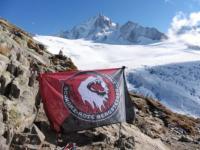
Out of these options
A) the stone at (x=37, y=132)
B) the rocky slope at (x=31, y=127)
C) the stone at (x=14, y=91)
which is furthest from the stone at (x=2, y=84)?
the stone at (x=37, y=132)

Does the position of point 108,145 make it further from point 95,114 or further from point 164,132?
point 164,132

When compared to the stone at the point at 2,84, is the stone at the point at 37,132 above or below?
below

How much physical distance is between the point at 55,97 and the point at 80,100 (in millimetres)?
1032

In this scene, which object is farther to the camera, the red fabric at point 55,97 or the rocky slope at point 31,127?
the red fabric at point 55,97

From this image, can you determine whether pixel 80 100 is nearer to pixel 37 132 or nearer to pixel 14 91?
pixel 37 132

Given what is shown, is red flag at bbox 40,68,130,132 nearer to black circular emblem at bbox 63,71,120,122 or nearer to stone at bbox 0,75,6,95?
black circular emblem at bbox 63,71,120,122

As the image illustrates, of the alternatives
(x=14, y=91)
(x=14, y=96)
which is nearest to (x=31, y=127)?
(x=14, y=96)

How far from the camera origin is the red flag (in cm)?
1923

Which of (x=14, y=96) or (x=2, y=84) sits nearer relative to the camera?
(x=2, y=84)

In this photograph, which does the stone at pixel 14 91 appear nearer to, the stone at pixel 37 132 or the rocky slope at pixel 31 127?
the rocky slope at pixel 31 127

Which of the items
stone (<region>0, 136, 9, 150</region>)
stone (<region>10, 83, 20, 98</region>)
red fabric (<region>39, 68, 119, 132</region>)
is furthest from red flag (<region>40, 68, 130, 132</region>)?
stone (<region>0, 136, 9, 150</region>)

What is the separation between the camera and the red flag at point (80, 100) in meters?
19.2

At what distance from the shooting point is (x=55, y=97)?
63.8ft

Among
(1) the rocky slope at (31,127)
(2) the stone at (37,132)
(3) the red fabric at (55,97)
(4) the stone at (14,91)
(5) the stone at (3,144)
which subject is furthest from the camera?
(4) the stone at (14,91)
